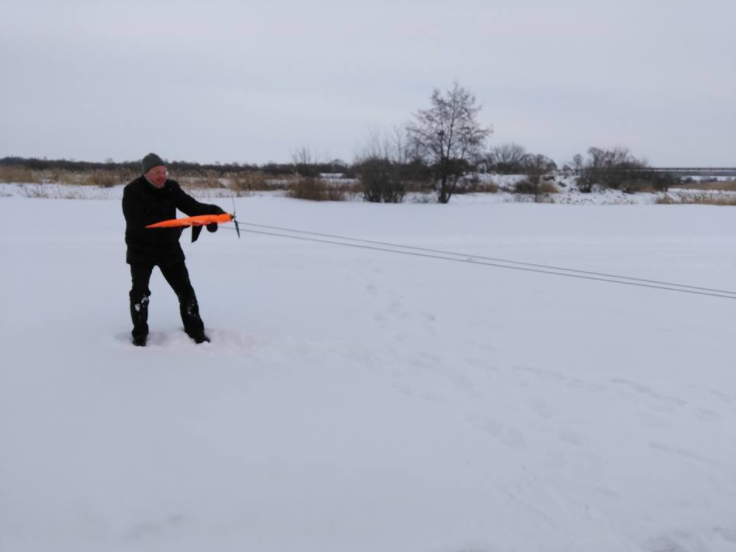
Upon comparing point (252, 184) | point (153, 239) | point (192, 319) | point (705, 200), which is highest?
point (252, 184)

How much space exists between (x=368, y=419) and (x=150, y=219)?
2252mm

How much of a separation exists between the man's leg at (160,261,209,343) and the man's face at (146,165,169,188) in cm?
65

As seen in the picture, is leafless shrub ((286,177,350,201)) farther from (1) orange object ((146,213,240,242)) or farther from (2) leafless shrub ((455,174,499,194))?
(1) orange object ((146,213,240,242))

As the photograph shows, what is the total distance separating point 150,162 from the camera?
3760 mm

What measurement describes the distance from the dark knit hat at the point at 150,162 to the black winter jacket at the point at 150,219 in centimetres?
11

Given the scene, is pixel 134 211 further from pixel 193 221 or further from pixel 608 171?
pixel 608 171

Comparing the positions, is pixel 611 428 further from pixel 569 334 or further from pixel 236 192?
pixel 236 192

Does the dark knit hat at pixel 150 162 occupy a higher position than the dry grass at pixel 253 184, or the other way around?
the dry grass at pixel 253 184

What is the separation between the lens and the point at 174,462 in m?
2.59

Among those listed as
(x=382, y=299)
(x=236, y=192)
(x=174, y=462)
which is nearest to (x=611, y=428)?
(x=174, y=462)

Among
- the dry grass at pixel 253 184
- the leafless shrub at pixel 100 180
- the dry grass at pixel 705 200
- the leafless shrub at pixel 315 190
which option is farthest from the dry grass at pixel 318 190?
the dry grass at pixel 705 200

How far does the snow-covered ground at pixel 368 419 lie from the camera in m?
2.23

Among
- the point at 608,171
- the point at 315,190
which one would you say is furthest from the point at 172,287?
the point at 608,171

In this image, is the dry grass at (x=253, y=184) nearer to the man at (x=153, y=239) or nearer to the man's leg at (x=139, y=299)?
the man at (x=153, y=239)
